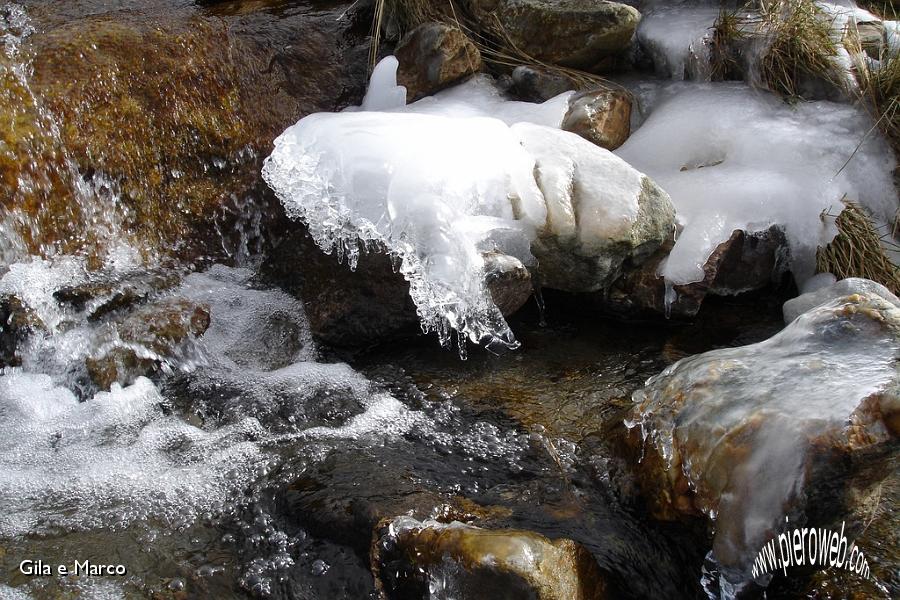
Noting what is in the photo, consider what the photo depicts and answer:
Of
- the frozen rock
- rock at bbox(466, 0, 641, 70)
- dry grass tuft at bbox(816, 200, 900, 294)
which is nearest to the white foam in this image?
dry grass tuft at bbox(816, 200, 900, 294)

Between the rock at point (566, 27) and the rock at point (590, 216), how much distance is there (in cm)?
113

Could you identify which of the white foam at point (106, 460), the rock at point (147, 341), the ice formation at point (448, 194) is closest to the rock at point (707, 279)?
the ice formation at point (448, 194)

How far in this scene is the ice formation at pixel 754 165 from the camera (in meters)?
3.50

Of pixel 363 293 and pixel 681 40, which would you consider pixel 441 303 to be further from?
pixel 681 40

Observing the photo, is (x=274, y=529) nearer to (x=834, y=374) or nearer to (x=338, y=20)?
(x=834, y=374)

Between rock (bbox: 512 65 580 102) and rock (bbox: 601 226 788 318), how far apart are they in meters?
1.27

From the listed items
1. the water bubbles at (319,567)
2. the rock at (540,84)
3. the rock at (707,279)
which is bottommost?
the water bubbles at (319,567)

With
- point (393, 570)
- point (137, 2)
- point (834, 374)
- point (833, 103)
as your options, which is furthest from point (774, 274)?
point (137, 2)

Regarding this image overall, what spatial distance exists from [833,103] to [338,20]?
109 inches

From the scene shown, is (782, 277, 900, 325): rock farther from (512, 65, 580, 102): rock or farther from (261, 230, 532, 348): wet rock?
(512, 65, 580, 102): rock

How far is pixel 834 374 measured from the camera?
2.10 meters

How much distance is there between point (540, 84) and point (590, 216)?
1347 mm

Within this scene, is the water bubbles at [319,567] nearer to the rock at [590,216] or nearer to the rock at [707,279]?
the rock at [590,216]

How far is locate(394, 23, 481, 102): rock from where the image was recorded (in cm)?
416
